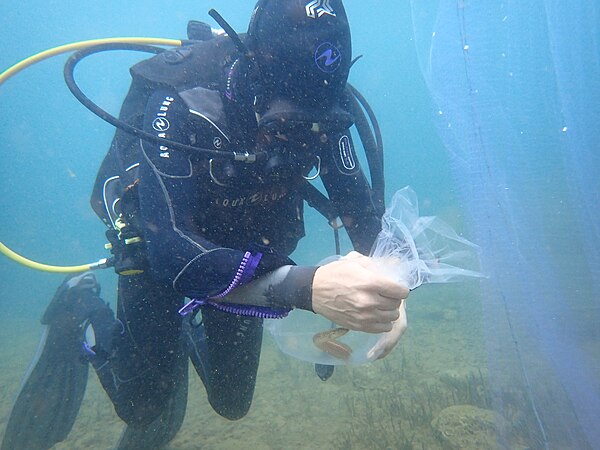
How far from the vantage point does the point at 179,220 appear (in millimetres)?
2016

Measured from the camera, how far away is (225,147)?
2338 millimetres

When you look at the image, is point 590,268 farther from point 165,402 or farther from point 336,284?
point 165,402

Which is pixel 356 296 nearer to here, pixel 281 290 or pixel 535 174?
pixel 281 290

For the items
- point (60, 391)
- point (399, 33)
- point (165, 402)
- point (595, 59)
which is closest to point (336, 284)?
point (595, 59)

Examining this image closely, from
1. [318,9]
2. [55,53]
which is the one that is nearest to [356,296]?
[318,9]

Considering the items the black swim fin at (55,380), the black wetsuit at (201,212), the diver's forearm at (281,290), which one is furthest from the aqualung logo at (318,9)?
the black swim fin at (55,380)

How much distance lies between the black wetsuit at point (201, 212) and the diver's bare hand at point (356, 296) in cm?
9

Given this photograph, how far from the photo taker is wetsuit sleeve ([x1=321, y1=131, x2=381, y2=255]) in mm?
3059

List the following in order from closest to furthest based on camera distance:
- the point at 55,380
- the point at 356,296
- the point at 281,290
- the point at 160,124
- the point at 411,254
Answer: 1. the point at 356,296
2. the point at 281,290
3. the point at 411,254
4. the point at 160,124
5. the point at 55,380

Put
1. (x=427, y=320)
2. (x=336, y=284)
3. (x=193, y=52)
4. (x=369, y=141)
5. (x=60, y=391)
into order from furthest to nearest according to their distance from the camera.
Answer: (x=427, y=320), (x=60, y=391), (x=369, y=141), (x=193, y=52), (x=336, y=284)

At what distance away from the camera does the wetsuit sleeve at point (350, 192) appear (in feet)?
10.0

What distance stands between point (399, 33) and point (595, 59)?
9908 cm

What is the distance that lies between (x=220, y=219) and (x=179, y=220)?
75 centimetres

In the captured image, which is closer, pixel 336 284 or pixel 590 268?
pixel 336 284
